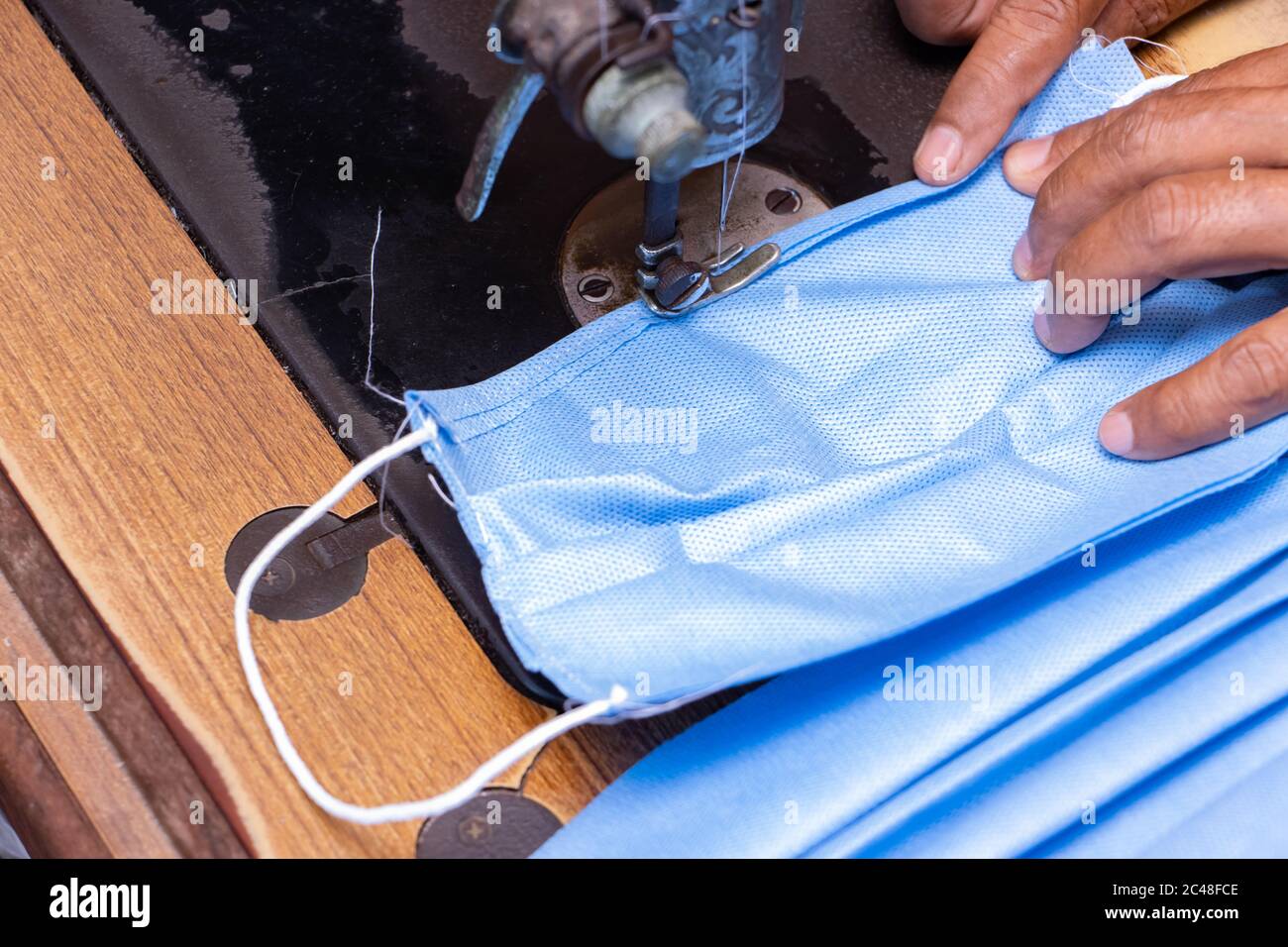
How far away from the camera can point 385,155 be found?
0.78m

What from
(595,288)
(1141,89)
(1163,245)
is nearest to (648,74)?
(595,288)

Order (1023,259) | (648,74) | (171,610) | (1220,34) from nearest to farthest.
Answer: (648,74)
(171,610)
(1023,259)
(1220,34)

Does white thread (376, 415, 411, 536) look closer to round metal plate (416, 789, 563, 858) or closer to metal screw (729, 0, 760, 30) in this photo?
round metal plate (416, 789, 563, 858)

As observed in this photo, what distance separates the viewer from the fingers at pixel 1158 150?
0.69 metres

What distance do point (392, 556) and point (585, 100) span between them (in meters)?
0.28

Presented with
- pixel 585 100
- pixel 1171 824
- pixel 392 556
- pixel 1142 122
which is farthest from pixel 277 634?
pixel 1142 122

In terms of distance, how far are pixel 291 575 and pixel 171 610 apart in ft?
0.21

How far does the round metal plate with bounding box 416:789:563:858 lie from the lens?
1.92 ft

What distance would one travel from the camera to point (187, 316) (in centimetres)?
71

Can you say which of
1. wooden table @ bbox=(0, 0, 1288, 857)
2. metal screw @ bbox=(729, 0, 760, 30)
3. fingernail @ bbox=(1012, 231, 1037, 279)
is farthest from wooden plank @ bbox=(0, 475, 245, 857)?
fingernail @ bbox=(1012, 231, 1037, 279)

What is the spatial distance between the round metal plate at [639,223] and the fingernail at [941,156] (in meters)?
0.07

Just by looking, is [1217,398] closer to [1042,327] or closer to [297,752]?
[1042,327]
